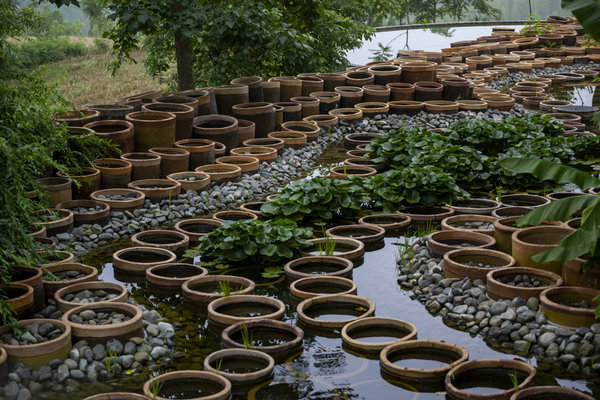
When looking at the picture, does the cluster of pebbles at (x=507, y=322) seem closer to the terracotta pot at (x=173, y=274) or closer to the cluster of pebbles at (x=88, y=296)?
the terracotta pot at (x=173, y=274)

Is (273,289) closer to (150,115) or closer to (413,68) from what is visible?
(150,115)

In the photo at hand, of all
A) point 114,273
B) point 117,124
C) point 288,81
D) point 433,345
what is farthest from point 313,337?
point 288,81

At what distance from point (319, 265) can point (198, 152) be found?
300 cm

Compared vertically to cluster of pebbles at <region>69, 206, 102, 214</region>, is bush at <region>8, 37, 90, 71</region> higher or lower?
higher

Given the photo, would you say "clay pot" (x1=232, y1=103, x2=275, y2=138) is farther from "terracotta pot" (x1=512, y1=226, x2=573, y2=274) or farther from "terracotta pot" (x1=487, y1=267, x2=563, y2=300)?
"terracotta pot" (x1=487, y1=267, x2=563, y2=300)

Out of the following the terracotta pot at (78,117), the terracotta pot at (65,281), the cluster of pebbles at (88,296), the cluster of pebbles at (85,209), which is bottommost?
the cluster of pebbles at (88,296)

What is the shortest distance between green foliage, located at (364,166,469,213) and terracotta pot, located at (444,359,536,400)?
10.0 feet

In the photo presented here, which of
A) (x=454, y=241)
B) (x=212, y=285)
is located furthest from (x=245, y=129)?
(x=212, y=285)

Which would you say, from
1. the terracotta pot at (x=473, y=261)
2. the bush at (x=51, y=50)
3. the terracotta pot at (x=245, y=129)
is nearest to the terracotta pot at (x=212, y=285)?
the terracotta pot at (x=473, y=261)

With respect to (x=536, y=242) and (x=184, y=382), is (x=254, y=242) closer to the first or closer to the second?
(x=184, y=382)

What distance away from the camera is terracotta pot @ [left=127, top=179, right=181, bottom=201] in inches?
301

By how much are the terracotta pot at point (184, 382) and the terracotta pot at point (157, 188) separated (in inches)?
136

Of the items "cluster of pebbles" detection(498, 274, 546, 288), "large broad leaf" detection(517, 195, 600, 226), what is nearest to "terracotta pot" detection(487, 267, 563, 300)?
"cluster of pebbles" detection(498, 274, 546, 288)

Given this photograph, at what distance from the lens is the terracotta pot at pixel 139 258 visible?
6039 mm
